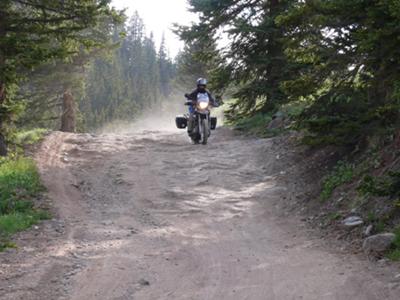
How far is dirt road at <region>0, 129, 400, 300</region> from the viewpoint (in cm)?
536

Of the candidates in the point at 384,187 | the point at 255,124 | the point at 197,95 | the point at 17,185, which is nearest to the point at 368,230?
the point at 384,187

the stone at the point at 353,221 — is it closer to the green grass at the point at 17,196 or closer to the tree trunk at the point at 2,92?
the green grass at the point at 17,196

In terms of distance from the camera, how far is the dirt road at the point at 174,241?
Result: 536 cm

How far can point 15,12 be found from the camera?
1193cm

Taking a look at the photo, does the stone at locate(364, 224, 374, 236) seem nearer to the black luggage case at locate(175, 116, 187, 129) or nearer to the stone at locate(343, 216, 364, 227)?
the stone at locate(343, 216, 364, 227)

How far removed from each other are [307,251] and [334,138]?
2.89m

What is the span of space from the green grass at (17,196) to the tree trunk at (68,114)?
609 inches

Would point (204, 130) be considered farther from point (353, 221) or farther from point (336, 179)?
point (353, 221)

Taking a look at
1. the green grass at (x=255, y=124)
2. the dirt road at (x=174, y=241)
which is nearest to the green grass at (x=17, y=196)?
the dirt road at (x=174, y=241)

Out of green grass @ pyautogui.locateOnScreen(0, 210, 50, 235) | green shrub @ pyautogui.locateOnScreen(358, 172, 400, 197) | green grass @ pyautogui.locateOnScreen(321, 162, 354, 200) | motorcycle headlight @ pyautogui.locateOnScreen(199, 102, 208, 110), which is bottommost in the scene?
green grass @ pyautogui.locateOnScreen(0, 210, 50, 235)

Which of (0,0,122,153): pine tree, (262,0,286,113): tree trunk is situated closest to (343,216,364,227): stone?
(0,0,122,153): pine tree

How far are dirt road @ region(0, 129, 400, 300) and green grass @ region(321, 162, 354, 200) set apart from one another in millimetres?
920

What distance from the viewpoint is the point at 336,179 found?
9.13 meters

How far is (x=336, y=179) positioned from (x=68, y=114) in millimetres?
20523
